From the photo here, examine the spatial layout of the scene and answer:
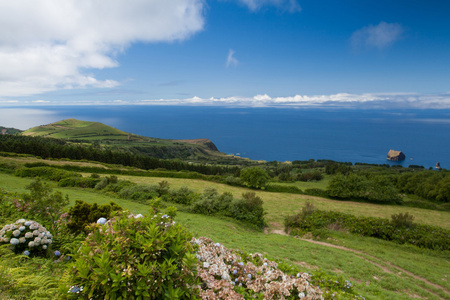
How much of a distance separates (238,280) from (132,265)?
6.44ft

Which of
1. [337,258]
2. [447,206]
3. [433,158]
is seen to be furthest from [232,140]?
[337,258]

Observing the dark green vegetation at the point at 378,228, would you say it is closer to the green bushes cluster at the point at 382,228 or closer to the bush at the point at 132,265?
the green bushes cluster at the point at 382,228

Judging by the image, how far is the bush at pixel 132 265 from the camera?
1.98 meters

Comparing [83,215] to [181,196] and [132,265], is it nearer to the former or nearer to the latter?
[132,265]

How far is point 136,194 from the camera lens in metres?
15.7

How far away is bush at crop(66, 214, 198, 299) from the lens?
6.51 feet

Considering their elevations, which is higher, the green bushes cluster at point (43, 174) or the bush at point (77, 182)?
the green bushes cluster at point (43, 174)

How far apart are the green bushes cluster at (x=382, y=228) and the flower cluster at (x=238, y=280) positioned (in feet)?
34.7

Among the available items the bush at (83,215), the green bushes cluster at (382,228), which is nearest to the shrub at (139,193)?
the bush at (83,215)

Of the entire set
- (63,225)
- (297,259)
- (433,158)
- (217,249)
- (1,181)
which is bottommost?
(433,158)

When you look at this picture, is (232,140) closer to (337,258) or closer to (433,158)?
(433,158)

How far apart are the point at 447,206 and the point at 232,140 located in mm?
178285

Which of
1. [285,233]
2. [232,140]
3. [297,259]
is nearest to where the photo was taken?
[297,259]

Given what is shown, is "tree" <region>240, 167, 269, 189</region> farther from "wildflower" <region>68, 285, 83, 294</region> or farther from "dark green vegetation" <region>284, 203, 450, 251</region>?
"wildflower" <region>68, 285, 83, 294</region>
